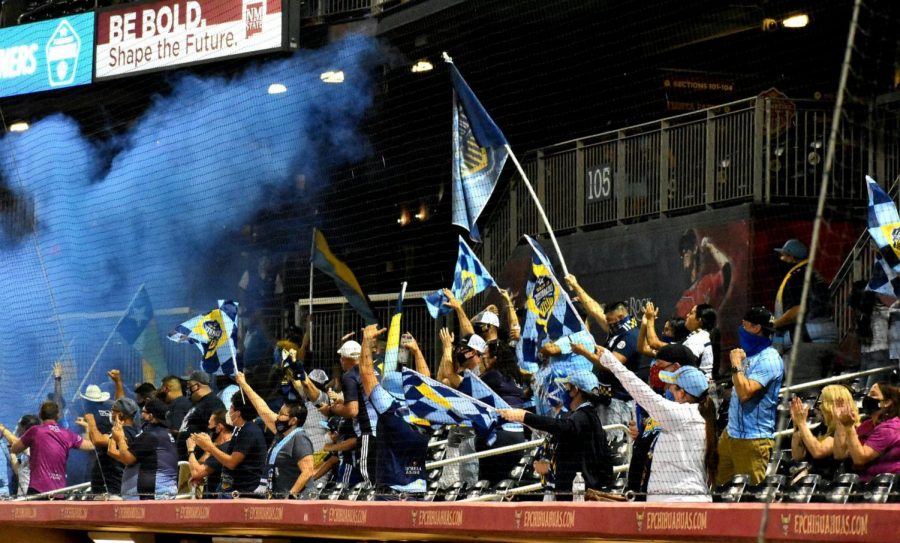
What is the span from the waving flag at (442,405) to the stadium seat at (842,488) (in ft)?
8.18

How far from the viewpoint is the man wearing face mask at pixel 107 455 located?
1255cm

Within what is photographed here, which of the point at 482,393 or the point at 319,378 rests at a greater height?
the point at 319,378

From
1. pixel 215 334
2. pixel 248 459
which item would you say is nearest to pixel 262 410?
pixel 248 459

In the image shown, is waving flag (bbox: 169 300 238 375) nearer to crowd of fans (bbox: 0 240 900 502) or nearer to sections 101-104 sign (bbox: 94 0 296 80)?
crowd of fans (bbox: 0 240 900 502)

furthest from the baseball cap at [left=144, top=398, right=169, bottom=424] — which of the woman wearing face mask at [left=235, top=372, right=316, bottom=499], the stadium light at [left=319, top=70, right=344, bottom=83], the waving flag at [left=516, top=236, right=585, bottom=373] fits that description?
the stadium light at [left=319, top=70, right=344, bottom=83]

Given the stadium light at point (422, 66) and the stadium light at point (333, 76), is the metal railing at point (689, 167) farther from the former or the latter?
the stadium light at point (333, 76)

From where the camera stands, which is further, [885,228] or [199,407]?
[199,407]

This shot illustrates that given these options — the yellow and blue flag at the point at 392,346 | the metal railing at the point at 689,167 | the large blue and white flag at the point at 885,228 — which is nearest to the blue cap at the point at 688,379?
the large blue and white flag at the point at 885,228

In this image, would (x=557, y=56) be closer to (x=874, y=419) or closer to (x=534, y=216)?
(x=534, y=216)

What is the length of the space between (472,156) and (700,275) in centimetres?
256

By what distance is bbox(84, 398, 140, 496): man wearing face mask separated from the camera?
12.6m

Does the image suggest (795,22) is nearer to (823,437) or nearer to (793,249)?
→ (793,249)

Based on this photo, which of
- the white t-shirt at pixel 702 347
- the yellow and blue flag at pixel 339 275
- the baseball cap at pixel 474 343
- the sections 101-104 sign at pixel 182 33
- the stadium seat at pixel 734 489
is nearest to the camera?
the stadium seat at pixel 734 489

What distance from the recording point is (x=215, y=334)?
14.0m
